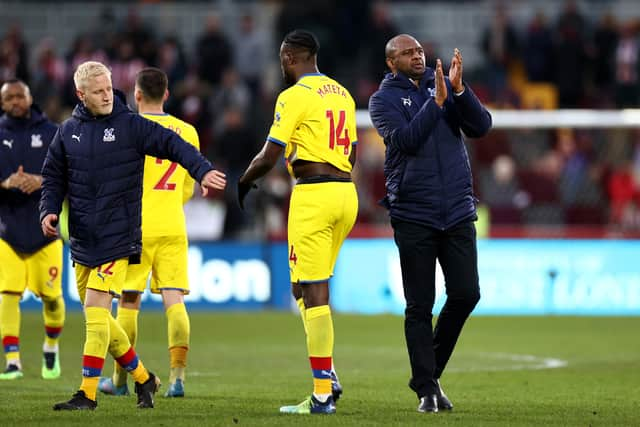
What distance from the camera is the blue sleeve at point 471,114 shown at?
846 centimetres

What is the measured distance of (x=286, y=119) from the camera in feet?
27.2

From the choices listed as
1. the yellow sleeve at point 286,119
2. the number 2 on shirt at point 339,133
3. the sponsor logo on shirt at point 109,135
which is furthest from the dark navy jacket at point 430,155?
the sponsor logo on shirt at point 109,135

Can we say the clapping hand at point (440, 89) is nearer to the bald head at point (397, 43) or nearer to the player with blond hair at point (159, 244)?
the bald head at point (397, 43)

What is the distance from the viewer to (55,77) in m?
22.5

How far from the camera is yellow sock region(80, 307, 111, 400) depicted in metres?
8.24

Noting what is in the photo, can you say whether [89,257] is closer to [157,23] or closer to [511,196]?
[511,196]

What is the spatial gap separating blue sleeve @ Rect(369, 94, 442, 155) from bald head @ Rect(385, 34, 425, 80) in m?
0.28

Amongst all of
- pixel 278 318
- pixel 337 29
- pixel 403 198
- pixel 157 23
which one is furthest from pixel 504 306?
pixel 403 198

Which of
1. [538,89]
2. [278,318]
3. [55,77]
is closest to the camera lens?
[278,318]

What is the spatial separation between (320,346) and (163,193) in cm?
218

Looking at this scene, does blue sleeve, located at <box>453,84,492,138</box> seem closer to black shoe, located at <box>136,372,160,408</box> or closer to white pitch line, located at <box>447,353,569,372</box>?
black shoe, located at <box>136,372,160,408</box>

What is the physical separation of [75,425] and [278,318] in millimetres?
11159

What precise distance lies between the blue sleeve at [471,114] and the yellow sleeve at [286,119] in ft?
3.46

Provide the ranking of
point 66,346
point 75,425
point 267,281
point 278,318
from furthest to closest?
point 267,281 < point 278,318 < point 66,346 < point 75,425
